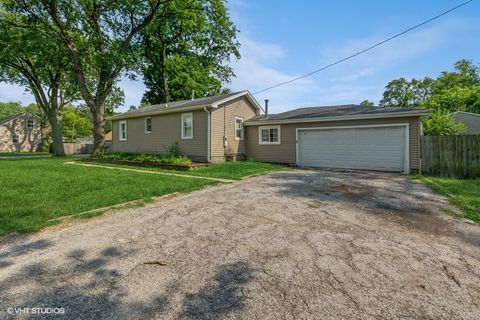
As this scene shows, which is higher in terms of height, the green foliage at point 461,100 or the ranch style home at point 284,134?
the green foliage at point 461,100

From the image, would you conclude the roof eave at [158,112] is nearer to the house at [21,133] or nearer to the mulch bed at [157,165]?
the mulch bed at [157,165]

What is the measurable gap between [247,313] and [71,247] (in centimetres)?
272

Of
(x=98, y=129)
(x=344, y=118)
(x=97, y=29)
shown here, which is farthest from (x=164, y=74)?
(x=344, y=118)

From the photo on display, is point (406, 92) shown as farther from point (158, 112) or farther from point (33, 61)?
point (33, 61)

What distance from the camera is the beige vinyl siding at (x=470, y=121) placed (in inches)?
905

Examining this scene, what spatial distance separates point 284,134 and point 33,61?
22.3 metres

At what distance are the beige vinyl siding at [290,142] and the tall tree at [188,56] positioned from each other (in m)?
11.9

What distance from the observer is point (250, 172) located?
10719 mm

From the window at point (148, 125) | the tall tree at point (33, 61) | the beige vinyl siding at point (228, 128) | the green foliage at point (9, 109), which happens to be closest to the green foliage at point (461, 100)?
the beige vinyl siding at point (228, 128)

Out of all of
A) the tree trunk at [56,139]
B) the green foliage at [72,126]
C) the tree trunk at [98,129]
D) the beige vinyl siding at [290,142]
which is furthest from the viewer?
the green foliage at [72,126]

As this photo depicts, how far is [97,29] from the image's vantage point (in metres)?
18.7

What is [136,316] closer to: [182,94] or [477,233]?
[477,233]

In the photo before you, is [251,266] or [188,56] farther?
[188,56]

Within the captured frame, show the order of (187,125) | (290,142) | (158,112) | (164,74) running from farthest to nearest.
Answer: (164,74) < (158,112) < (187,125) < (290,142)
